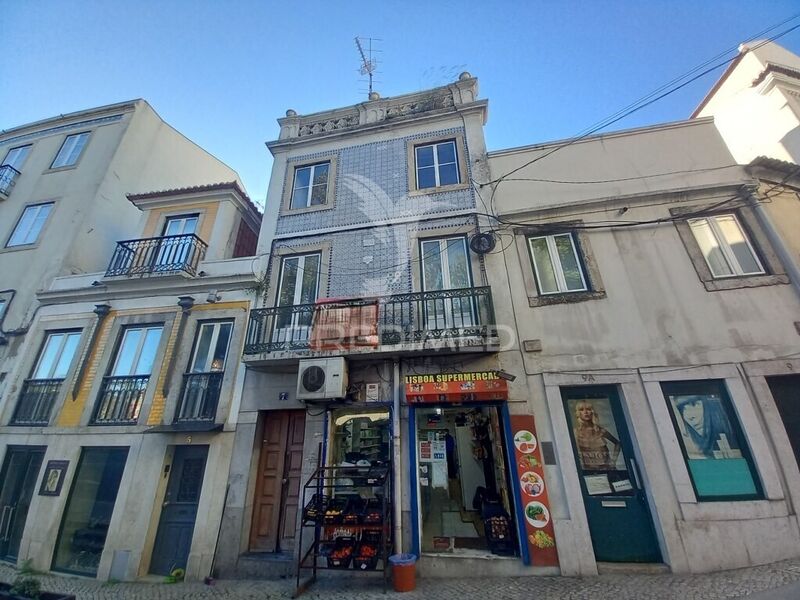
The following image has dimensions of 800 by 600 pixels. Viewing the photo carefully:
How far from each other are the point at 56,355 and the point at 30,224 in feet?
17.7

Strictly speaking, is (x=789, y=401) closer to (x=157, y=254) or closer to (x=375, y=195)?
(x=375, y=195)

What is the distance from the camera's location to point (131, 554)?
20.5 ft

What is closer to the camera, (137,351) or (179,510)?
(179,510)

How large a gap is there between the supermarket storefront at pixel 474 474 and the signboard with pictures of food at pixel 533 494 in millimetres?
13

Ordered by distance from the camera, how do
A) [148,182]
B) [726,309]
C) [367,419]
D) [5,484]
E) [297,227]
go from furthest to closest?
[148,182] < [297,227] < [5,484] < [367,419] < [726,309]

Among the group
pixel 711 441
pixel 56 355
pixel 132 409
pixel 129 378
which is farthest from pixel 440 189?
pixel 56 355

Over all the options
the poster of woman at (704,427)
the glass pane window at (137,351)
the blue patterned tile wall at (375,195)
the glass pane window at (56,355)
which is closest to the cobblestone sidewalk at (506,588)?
the poster of woman at (704,427)

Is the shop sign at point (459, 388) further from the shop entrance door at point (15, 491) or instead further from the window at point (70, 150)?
the window at point (70, 150)

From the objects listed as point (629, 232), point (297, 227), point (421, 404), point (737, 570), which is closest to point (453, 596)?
point (421, 404)

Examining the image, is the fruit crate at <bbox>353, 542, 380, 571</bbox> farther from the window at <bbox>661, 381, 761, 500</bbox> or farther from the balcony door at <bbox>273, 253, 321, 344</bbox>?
the window at <bbox>661, 381, 761, 500</bbox>

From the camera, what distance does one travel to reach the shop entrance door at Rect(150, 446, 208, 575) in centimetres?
636

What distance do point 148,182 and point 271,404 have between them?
10.8m

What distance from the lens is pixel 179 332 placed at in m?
7.90

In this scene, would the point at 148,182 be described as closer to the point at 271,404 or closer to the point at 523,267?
the point at 271,404
